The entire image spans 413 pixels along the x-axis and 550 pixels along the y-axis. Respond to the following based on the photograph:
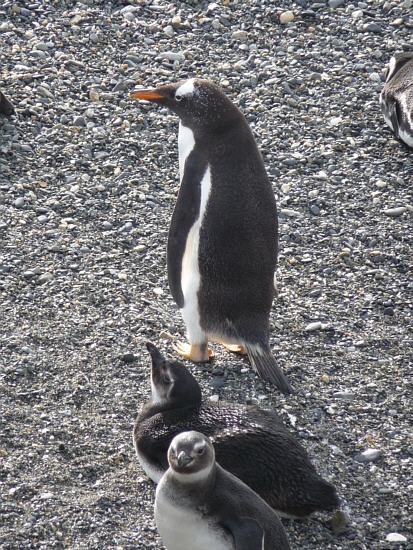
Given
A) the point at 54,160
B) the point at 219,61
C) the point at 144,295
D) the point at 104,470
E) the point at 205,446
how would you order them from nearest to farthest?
the point at 205,446 → the point at 104,470 → the point at 144,295 → the point at 54,160 → the point at 219,61

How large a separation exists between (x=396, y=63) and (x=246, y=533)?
511cm

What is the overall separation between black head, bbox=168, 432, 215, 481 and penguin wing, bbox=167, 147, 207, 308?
1.68 meters

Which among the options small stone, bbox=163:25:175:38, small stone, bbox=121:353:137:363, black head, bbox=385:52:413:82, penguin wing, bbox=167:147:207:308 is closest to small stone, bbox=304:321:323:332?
penguin wing, bbox=167:147:207:308

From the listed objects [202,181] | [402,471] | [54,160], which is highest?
[202,181]

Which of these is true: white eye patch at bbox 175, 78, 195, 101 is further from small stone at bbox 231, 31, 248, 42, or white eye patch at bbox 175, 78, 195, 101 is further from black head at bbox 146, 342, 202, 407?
small stone at bbox 231, 31, 248, 42

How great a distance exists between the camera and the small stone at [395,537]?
4.57m

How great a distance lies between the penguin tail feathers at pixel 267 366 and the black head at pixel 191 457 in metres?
1.34

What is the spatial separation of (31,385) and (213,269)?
105 cm

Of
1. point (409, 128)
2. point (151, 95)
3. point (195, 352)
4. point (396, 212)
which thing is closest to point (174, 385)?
point (195, 352)

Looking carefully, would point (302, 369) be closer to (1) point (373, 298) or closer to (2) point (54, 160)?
(1) point (373, 298)

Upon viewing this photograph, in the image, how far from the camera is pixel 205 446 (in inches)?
157

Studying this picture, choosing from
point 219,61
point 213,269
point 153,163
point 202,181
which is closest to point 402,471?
point 213,269

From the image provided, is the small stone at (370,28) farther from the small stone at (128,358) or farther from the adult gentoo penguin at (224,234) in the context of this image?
the small stone at (128,358)

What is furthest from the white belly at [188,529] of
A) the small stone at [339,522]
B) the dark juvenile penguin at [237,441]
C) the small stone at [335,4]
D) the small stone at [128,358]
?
the small stone at [335,4]
